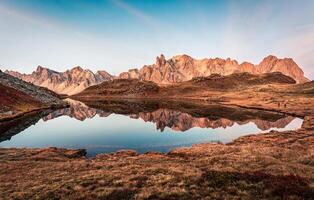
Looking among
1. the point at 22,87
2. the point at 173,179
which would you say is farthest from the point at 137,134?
the point at 22,87

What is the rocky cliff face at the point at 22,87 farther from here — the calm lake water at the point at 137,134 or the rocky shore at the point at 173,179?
the rocky shore at the point at 173,179

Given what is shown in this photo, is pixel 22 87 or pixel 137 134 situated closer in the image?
pixel 137 134

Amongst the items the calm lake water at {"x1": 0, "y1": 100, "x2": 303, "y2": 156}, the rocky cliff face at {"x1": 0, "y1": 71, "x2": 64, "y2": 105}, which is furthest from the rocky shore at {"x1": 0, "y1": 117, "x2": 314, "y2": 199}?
the rocky cliff face at {"x1": 0, "y1": 71, "x2": 64, "y2": 105}

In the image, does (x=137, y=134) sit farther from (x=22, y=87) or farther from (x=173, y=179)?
(x=22, y=87)

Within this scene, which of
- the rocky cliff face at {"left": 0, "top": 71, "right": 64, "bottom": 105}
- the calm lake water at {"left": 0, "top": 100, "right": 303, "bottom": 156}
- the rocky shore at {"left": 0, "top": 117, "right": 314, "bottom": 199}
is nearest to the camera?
the rocky shore at {"left": 0, "top": 117, "right": 314, "bottom": 199}

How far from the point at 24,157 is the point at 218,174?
101 feet

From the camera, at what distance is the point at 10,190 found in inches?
966

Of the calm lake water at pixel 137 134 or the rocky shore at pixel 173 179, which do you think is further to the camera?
the calm lake water at pixel 137 134

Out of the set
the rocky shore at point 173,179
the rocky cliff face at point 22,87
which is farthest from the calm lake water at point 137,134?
the rocky cliff face at point 22,87

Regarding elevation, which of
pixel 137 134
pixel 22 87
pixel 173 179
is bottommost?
pixel 173 179

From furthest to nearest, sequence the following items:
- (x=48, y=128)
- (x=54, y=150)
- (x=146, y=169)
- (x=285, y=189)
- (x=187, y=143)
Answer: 1. (x=48, y=128)
2. (x=187, y=143)
3. (x=54, y=150)
4. (x=146, y=169)
5. (x=285, y=189)

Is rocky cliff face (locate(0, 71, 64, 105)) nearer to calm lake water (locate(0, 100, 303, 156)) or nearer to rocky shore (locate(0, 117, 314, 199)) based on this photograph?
calm lake water (locate(0, 100, 303, 156))

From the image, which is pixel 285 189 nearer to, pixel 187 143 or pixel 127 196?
pixel 127 196

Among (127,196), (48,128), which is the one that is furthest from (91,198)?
(48,128)
